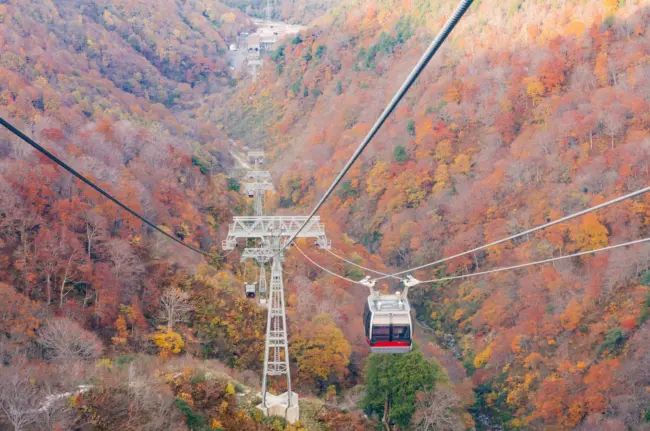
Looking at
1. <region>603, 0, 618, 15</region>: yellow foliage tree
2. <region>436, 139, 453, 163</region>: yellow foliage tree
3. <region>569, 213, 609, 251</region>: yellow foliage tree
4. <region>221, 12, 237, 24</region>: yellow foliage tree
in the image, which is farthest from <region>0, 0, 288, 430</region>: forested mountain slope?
<region>221, 12, 237, 24</region>: yellow foliage tree

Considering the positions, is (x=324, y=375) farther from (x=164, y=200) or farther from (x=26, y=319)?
(x=164, y=200)

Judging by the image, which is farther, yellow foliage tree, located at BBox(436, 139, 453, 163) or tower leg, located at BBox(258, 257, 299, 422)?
yellow foliage tree, located at BBox(436, 139, 453, 163)

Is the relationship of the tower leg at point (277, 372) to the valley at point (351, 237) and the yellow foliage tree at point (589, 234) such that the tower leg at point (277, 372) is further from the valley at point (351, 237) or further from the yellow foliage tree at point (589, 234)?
the yellow foliage tree at point (589, 234)

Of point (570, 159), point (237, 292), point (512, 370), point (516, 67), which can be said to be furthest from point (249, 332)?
point (516, 67)

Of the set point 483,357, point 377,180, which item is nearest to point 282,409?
point 483,357

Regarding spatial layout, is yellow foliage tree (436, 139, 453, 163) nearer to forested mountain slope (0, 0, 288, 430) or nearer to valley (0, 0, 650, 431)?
valley (0, 0, 650, 431)

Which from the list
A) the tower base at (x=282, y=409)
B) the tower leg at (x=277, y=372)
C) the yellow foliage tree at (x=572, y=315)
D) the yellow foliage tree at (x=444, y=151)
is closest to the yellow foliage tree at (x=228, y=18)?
the yellow foliage tree at (x=444, y=151)

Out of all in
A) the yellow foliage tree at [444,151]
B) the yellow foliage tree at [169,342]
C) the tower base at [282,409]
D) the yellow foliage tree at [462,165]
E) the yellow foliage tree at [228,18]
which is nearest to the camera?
the tower base at [282,409]
